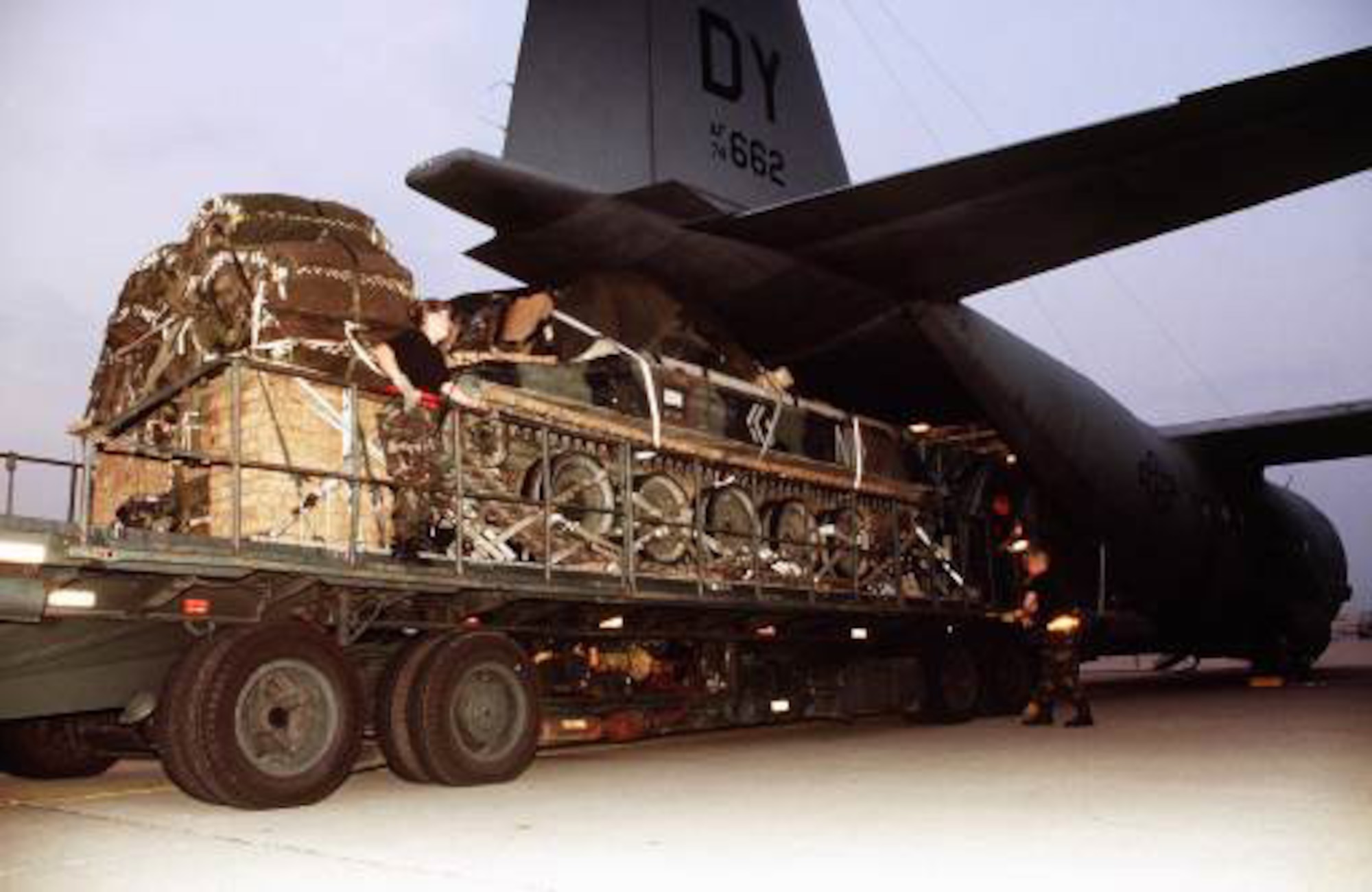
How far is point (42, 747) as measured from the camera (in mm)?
8781

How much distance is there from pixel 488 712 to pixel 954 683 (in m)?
7.28

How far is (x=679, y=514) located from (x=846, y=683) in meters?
3.39

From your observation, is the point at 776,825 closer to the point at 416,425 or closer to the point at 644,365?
the point at 416,425

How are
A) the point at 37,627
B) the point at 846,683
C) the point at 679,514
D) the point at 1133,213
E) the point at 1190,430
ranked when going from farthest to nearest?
the point at 1190,430 → the point at 846,683 → the point at 1133,213 → the point at 679,514 → the point at 37,627

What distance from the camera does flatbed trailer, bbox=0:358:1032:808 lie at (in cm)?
652

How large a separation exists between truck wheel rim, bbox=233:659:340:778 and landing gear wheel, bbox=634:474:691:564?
11.2 feet

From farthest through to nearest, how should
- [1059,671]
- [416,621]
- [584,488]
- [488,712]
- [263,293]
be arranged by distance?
1. [1059,671]
2. [584,488]
3. [416,621]
4. [488,712]
5. [263,293]

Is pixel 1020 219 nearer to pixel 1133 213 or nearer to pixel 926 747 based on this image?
pixel 1133 213

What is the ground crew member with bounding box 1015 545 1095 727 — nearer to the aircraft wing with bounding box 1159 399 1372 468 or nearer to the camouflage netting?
the aircraft wing with bounding box 1159 399 1372 468

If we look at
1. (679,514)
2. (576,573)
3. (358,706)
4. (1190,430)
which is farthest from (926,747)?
(1190,430)

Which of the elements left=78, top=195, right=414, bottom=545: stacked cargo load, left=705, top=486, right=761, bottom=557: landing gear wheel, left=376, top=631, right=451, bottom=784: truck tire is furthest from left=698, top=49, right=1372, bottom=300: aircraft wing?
left=376, top=631, right=451, bottom=784: truck tire

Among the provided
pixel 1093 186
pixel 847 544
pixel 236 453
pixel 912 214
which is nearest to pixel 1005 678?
pixel 847 544

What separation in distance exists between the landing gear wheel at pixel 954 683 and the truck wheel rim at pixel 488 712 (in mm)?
6670

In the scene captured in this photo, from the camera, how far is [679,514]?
405 inches
